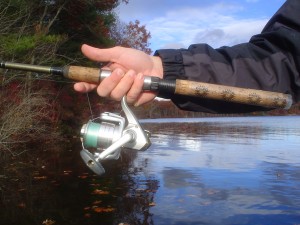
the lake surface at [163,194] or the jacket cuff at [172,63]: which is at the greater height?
the jacket cuff at [172,63]

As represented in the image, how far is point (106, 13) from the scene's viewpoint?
2619 cm

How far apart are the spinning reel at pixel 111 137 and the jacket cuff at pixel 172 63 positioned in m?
0.35

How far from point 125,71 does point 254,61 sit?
0.84 meters

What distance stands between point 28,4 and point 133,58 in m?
18.9

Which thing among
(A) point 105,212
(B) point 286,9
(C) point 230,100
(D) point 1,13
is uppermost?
(D) point 1,13

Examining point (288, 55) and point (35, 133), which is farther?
point (35, 133)

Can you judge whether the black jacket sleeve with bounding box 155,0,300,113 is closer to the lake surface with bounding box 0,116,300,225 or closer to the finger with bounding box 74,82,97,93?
the finger with bounding box 74,82,97,93

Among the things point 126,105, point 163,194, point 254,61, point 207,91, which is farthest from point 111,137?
point 163,194

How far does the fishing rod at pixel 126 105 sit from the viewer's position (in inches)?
102

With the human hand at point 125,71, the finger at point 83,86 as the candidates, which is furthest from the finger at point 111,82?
the finger at point 83,86

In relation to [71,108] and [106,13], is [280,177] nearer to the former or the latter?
[71,108]

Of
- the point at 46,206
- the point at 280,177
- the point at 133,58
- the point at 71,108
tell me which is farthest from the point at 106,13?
the point at 133,58

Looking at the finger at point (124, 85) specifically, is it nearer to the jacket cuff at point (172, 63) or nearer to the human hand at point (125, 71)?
the human hand at point (125, 71)

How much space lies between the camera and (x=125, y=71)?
263 cm
